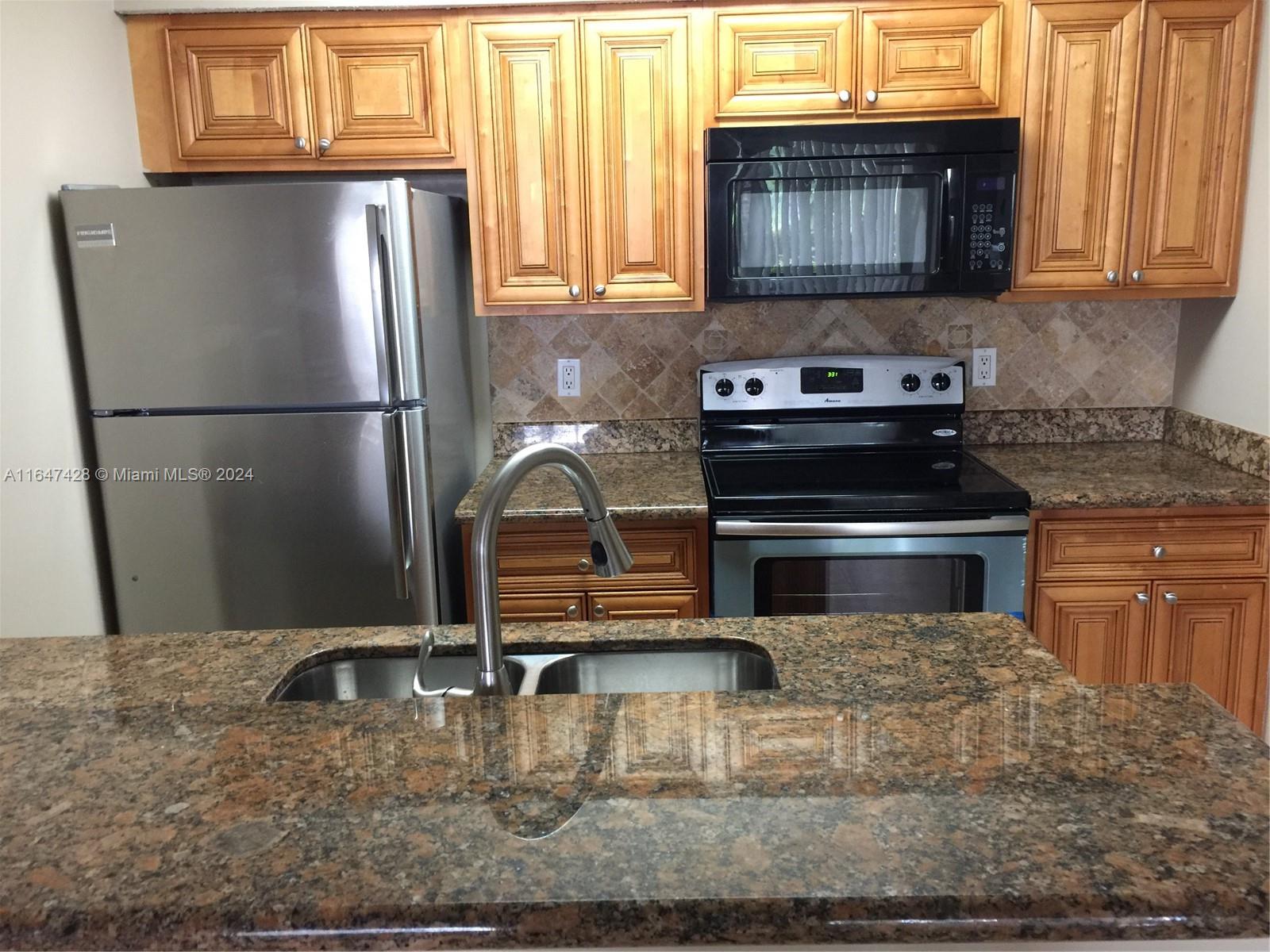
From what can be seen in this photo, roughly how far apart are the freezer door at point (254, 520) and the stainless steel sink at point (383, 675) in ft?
3.43

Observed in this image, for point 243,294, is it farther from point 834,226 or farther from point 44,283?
point 834,226

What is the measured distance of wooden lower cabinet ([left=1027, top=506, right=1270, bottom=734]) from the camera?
2428mm

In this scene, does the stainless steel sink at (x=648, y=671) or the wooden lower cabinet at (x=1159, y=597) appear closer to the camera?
the stainless steel sink at (x=648, y=671)

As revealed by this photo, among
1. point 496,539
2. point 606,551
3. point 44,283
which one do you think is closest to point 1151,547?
point 606,551

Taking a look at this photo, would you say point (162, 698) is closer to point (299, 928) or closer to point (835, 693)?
point (299, 928)

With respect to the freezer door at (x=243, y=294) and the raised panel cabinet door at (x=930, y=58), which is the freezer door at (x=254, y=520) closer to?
the freezer door at (x=243, y=294)

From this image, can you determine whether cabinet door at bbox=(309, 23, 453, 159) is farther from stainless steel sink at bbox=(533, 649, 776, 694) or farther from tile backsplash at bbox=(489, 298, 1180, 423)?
stainless steel sink at bbox=(533, 649, 776, 694)

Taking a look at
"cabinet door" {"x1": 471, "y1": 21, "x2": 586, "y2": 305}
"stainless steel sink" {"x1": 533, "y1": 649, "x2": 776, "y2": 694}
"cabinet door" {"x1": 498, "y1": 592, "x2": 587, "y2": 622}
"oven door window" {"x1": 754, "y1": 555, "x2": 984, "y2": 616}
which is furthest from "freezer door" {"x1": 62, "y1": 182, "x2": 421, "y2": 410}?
"stainless steel sink" {"x1": 533, "y1": 649, "x2": 776, "y2": 694}

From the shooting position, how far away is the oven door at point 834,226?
8.06 ft

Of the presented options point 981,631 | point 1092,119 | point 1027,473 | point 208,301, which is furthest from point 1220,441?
point 208,301

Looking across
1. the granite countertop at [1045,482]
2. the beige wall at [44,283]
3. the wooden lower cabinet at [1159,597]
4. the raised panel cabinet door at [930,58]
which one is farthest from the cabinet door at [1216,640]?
the beige wall at [44,283]

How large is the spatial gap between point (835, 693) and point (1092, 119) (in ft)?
6.70

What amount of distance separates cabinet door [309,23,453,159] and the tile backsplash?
0.61 m

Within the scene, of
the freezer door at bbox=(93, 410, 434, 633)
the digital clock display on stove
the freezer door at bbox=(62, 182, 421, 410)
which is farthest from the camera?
the digital clock display on stove
